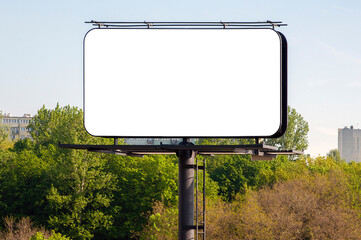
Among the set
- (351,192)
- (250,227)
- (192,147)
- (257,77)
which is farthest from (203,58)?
(351,192)

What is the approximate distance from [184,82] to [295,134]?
77847mm

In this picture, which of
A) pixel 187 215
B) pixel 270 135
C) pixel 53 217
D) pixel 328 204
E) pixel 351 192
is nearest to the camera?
pixel 270 135

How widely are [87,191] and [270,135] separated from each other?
51.4m

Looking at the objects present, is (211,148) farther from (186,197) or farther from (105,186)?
(105,186)

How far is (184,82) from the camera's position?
956 cm

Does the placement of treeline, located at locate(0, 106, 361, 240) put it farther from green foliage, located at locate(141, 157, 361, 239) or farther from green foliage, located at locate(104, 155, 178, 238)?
green foliage, located at locate(141, 157, 361, 239)

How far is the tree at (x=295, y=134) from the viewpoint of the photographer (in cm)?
8375

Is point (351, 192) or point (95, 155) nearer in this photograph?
point (351, 192)

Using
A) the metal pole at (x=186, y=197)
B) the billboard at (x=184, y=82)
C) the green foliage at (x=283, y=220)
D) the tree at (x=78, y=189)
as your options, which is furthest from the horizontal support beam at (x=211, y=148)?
the tree at (x=78, y=189)

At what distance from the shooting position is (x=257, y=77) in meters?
9.38

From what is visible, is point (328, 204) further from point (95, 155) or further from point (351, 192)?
point (95, 155)

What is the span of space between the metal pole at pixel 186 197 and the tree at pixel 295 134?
74.4 m

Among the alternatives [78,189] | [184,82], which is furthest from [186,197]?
[78,189]

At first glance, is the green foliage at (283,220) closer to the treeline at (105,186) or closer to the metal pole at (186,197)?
the treeline at (105,186)
